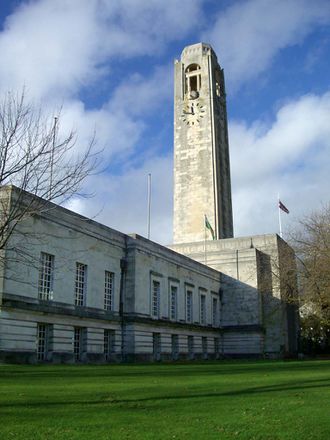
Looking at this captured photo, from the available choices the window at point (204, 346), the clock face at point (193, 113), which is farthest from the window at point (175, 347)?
the clock face at point (193, 113)

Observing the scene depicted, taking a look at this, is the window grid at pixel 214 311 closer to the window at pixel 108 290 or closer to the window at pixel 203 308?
the window at pixel 203 308

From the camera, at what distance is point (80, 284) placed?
109 feet

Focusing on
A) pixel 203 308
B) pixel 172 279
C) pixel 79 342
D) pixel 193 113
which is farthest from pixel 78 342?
pixel 193 113

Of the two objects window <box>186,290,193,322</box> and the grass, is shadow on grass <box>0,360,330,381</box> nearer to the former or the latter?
the grass

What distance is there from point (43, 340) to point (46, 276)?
364cm

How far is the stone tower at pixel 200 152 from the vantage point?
61.2 m

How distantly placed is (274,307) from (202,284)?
8.84 m

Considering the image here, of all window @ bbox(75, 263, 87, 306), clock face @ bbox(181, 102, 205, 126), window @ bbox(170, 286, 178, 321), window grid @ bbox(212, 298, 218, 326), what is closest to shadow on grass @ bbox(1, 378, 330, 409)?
window @ bbox(75, 263, 87, 306)

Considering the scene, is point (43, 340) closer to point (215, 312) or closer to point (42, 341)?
point (42, 341)

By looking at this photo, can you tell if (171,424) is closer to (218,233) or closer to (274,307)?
(274,307)

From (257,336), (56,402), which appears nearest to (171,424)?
(56,402)

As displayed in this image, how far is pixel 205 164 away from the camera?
2446 inches

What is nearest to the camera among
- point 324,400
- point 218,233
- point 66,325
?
point 324,400

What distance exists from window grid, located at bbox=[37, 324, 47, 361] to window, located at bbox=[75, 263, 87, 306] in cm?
354
